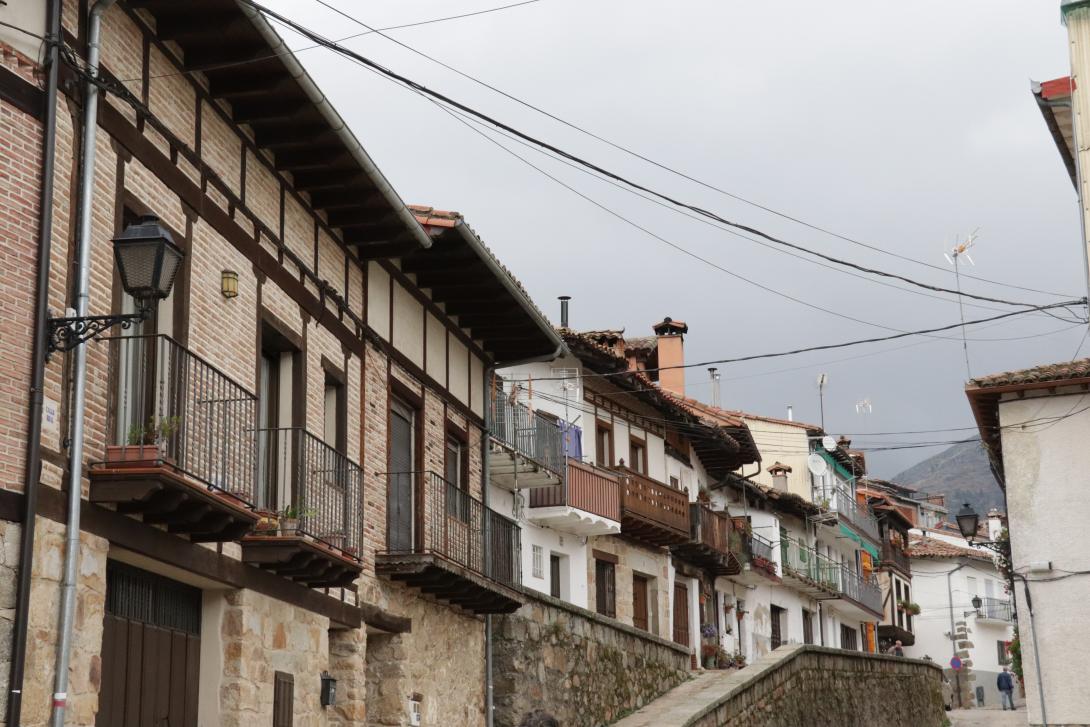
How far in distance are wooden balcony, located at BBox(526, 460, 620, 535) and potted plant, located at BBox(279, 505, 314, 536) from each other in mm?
12472

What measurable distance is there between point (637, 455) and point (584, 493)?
18.3 feet

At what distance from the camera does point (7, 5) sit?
964 cm

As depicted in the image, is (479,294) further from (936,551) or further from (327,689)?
(936,551)

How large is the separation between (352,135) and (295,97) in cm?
89

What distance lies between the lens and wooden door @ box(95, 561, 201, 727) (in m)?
11.2

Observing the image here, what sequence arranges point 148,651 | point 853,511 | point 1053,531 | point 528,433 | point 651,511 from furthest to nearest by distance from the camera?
point 853,511 → point 651,511 → point 528,433 → point 1053,531 → point 148,651

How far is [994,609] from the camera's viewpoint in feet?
215

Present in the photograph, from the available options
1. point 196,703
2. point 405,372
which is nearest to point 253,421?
point 196,703

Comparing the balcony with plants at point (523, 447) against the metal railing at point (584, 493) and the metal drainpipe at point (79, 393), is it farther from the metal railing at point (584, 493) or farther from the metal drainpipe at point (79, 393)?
the metal drainpipe at point (79, 393)

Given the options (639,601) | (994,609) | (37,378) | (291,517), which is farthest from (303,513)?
(994,609)

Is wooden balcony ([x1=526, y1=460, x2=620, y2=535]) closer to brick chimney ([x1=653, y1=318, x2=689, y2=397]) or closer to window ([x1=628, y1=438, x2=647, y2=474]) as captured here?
window ([x1=628, y1=438, x2=647, y2=474])

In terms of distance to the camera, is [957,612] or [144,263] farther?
[957,612]

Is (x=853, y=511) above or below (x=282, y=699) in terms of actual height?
above

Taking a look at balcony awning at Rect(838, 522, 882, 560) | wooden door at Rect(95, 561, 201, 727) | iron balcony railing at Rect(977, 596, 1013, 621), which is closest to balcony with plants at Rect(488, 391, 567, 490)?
wooden door at Rect(95, 561, 201, 727)
